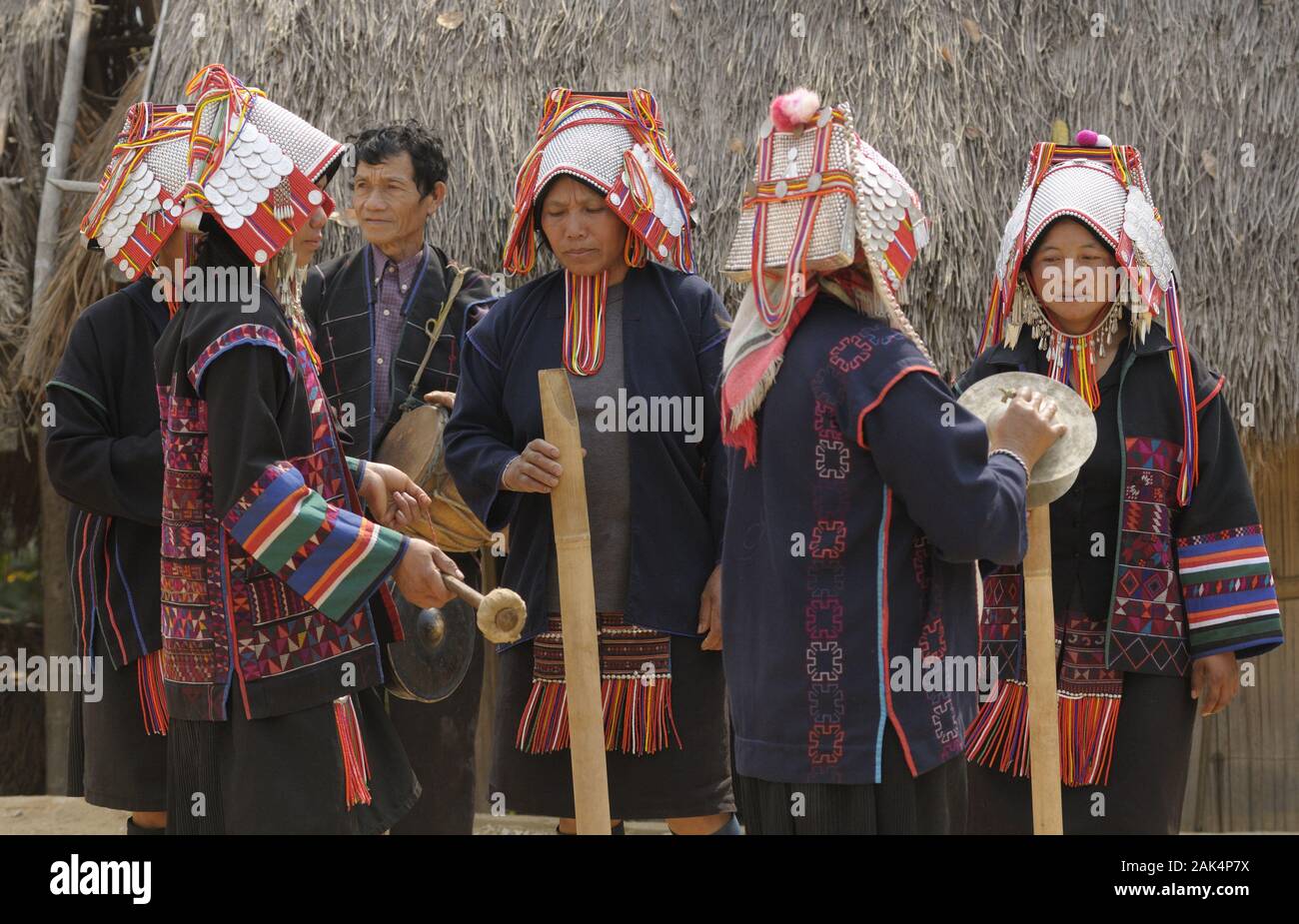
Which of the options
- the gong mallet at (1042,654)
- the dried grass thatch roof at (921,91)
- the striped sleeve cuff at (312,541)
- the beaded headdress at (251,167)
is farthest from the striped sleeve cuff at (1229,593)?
the beaded headdress at (251,167)

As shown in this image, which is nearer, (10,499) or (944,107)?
(944,107)

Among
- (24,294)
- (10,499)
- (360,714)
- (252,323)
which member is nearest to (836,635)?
(360,714)

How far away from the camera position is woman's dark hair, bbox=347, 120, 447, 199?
4641 mm

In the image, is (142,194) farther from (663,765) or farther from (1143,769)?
(1143,769)

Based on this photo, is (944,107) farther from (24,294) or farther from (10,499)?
(10,499)

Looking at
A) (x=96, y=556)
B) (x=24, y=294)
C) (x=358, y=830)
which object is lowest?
(x=358, y=830)

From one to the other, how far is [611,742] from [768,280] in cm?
140

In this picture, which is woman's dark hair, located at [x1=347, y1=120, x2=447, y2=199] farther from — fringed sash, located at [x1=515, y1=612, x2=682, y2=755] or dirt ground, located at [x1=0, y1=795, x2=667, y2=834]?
dirt ground, located at [x1=0, y1=795, x2=667, y2=834]

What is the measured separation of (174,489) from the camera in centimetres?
306

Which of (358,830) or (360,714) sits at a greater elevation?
(360,714)

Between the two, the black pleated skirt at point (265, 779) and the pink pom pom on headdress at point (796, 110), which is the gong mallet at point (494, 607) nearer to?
the black pleated skirt at point (265, 779)

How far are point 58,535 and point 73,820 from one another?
5.60ft

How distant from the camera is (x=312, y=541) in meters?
2.92

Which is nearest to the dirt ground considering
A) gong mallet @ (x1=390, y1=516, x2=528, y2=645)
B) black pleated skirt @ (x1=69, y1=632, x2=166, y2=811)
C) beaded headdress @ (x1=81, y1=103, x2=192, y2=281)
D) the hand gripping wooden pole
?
black pleated skirt @ (x1=69, y1=632, x2=166, y2=811)
